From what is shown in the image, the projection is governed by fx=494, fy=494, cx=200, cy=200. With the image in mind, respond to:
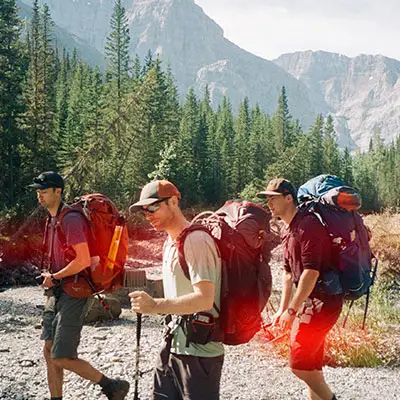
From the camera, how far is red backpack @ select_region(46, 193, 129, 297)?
409 centimetres

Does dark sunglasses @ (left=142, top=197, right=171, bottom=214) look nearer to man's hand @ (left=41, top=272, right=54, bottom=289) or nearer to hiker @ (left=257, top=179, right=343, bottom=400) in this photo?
hiker @ (left=257, top=179, right=343, bottom=400)

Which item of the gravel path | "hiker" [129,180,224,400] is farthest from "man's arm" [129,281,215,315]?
the gravel path

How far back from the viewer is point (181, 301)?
2641 millimetres

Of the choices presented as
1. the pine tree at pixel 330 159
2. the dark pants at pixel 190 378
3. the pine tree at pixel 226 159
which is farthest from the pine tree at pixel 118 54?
the dark pants at pixel 190 378

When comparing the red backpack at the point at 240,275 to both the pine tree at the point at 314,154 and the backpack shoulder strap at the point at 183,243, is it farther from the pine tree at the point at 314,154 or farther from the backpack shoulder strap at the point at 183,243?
the pine tree at the point at 314,154

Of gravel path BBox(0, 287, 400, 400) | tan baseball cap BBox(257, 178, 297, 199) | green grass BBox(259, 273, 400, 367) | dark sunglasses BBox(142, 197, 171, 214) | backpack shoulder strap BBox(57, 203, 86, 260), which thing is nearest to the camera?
dark sunglasses BBox(142, 197, 171, 214)

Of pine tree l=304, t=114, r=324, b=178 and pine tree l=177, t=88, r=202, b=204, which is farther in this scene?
pine tree l=304, t=114, r=324, b=178

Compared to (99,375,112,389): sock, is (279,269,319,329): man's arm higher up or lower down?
higher up

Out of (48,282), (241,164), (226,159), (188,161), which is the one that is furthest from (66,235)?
(241,164)

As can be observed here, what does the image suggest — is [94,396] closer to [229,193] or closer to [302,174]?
[229,193]

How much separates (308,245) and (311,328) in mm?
618

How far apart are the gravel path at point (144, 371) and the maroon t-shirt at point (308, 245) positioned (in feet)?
8.54

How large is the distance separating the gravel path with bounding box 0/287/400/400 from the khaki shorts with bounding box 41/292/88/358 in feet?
5.90

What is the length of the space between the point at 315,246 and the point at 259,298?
0.93 m
